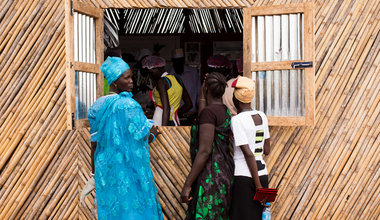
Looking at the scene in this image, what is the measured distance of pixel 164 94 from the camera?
555 centimetres

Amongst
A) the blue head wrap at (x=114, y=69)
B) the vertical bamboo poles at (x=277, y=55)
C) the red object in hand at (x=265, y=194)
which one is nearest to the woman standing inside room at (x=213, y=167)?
the red object in hand at (x=265, y=194)

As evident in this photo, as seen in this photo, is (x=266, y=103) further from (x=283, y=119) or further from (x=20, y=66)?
(x=20, y=66)

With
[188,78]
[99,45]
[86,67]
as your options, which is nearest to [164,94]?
[99,45]

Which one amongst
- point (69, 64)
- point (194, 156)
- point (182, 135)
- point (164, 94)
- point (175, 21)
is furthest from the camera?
Answer: point (175, 21)

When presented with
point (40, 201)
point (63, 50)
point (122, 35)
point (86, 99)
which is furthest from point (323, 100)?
point (122, 35)

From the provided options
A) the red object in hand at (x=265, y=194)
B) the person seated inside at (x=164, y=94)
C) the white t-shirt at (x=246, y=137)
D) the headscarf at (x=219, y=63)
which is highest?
the headscarf at (x=219, y=63)

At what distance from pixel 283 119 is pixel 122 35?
5.00 meters

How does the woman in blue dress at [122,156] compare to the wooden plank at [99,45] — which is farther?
the wooden plank at [99,45]

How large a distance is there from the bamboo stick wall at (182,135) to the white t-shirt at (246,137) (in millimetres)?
873

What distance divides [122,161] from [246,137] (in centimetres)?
97

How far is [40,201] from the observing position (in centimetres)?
506

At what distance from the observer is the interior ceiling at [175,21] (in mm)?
9109

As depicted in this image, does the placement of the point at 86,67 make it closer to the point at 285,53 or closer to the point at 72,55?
the point at 72,55

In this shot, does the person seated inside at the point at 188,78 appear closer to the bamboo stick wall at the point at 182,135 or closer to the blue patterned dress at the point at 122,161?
the bamboo stick wall at the point at 182,135
